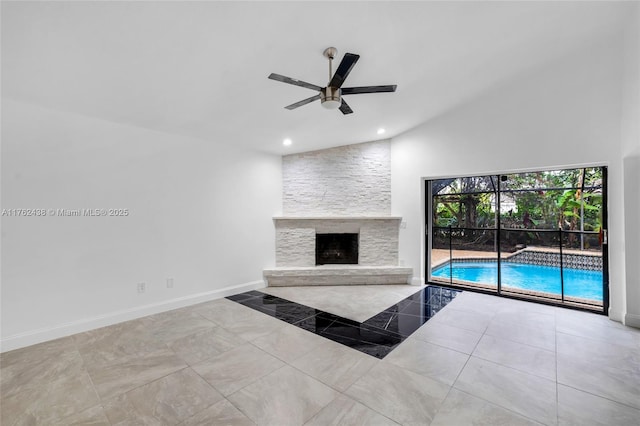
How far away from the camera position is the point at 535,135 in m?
4.05

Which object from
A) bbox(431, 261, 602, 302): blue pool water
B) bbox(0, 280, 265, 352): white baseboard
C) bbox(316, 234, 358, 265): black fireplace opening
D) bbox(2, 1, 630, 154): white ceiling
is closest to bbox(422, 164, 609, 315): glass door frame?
bbox(431, 261, 602, 302): blue pool water

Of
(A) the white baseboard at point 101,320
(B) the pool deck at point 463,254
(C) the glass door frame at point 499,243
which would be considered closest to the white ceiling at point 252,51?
(C) the glass door frame at point 499,243

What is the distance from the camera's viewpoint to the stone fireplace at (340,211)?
541 centimetres

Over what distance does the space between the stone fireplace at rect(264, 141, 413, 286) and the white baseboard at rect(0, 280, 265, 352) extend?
4.50 feet

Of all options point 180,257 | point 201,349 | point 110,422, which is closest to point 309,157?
point 180,257

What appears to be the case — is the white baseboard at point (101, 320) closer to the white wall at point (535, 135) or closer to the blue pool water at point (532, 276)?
the white wall at point (535, 135)

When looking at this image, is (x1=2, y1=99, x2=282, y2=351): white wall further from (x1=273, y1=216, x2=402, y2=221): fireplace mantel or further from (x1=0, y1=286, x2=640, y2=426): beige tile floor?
(x1=273, y1=216, x2=402, y2=221): fireplace mantel

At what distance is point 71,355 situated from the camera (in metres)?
2.72

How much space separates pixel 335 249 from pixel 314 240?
0.58 meters

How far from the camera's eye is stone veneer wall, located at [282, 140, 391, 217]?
5535 millimetres

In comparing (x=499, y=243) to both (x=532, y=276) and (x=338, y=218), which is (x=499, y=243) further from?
(x=338, y=218)

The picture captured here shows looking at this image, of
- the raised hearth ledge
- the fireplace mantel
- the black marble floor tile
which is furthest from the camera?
the fireplace mantel

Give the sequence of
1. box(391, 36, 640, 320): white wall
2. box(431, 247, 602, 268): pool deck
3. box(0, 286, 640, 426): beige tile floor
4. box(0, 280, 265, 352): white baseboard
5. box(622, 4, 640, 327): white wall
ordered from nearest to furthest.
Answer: box(0, 286, 640, 426): beige tile floor → box(0, 280, 265, 352): white baseboard → box(622, 4, 640, 327): white wall → box(391, 36, 640, 320): white wall → box(431, 247, 602, 268): pool deck

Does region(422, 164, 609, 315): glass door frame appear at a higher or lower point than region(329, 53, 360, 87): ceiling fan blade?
lower
